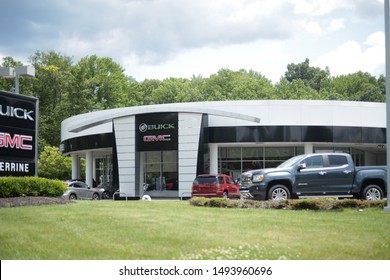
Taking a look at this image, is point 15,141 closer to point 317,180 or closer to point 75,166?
point 317,180

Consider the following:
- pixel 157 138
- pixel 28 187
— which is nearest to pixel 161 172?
pixel 157 138

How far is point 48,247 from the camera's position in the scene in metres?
10.3

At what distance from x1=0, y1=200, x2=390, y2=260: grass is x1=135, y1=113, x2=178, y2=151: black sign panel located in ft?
70.0

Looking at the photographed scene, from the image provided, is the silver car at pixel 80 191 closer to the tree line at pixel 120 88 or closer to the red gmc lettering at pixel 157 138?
the red gmc lettering at pixel 157 138

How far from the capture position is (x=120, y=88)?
260ft

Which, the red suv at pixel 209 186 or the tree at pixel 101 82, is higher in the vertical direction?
the tree at pixel 101 82

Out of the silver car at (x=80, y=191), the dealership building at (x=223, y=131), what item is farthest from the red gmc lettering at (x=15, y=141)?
Result: the dealership building at (x=223, y=131)

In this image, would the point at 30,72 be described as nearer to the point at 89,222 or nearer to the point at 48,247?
the point at 89,222

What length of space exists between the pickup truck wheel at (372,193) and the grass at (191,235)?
4732 mm

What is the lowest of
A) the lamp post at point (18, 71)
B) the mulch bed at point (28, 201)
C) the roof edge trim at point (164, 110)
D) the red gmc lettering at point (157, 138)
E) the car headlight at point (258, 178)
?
the mulch bed at point (28, 201)

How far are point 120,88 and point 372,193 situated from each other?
62.3m

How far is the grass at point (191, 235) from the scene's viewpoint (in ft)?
31.7

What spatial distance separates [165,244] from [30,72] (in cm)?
1548

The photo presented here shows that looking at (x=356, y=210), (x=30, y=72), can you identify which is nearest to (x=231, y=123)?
(x=30, y=72)
